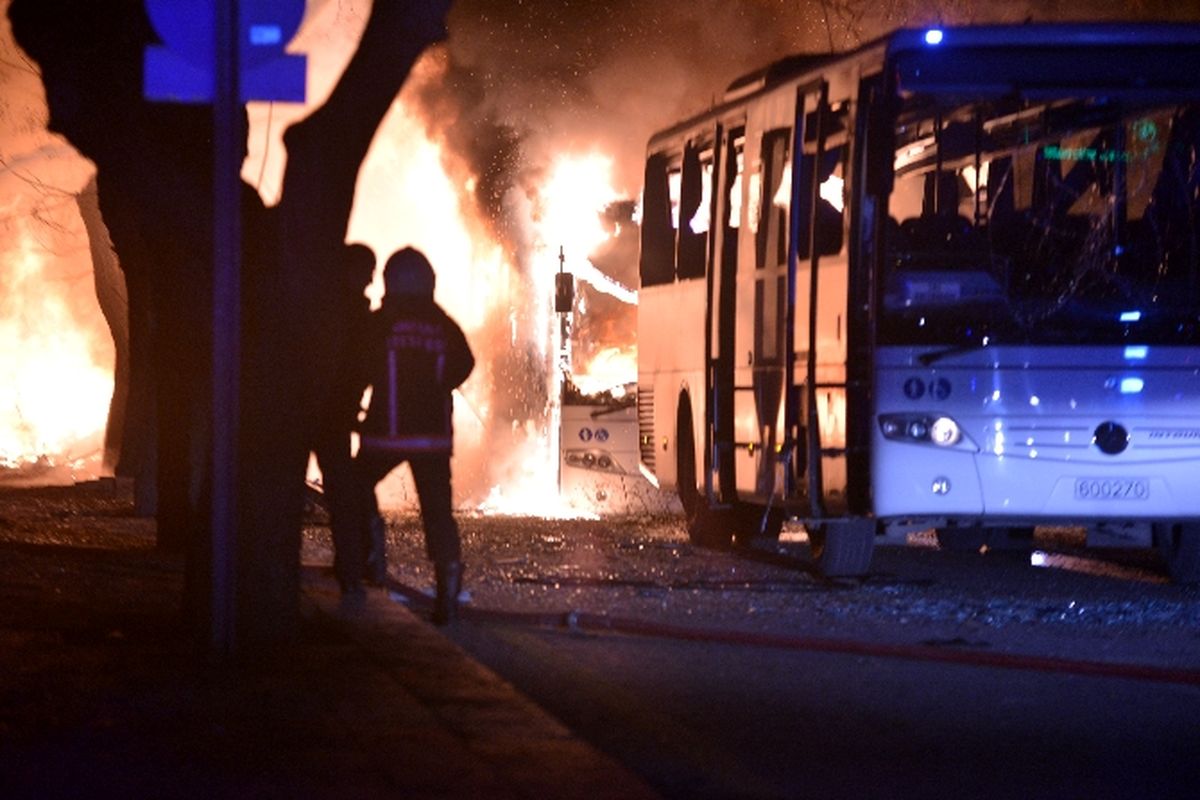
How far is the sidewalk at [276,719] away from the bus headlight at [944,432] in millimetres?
3423

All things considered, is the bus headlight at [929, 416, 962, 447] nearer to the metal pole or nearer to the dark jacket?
the dark jacket

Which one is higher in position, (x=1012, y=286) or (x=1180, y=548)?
(x=1012, y=286)

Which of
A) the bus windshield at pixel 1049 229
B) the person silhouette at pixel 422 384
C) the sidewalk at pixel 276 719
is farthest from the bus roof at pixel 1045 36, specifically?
the sidewalk at pixel 276 719

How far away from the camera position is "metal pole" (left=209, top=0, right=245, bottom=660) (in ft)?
27.4

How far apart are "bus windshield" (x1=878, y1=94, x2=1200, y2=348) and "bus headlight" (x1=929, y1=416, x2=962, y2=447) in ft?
1.49

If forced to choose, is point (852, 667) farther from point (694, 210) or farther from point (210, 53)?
point (694, 210)

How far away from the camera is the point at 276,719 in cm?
759

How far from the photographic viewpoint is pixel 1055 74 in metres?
12.3

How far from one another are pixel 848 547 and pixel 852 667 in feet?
12.1

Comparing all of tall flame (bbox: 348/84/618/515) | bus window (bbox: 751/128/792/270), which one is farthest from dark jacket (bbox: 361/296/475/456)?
tall flame (bbox: 348/84/618/515)

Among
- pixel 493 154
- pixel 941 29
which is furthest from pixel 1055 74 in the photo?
pixel 493 154

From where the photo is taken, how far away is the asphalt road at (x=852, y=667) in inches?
288

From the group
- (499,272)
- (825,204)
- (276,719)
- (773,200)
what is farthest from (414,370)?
(499,272)

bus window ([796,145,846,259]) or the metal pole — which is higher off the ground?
bus window ([796,145,846,259])
